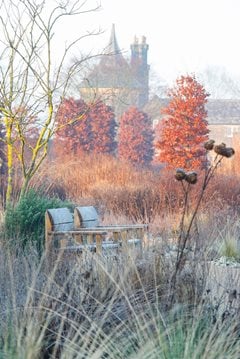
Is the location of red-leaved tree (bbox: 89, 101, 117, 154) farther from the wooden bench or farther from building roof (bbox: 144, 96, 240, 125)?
building roof (bbox: 144, 96, 240, 125)

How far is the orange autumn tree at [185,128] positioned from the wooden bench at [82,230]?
382 inches

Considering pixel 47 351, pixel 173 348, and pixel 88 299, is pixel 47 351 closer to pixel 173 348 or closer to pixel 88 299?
pixel 88 299

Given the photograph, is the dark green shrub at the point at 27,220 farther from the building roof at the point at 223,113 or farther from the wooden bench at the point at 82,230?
the building roof at the point at 223,113

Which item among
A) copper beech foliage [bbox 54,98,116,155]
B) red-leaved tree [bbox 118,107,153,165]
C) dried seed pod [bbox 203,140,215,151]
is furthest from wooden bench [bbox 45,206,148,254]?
red-leaved tree [bbox 118,107,153,165]

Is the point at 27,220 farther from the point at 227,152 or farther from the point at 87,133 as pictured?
the point at 87,133

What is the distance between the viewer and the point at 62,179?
52.3ft

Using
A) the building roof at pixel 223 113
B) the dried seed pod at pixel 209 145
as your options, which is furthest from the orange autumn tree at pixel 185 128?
the building roof at pixel 223 113

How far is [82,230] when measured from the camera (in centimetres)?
765

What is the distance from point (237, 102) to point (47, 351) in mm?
54508

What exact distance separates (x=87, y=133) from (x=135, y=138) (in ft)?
15.5

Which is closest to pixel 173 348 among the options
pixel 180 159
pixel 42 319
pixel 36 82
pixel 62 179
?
pixel 42 319

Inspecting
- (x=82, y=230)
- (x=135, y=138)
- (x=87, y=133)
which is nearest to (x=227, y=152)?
(x=82, y=230)

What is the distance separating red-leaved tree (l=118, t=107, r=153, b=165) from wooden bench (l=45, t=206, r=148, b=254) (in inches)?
802

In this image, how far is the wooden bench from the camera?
7.05 metres
